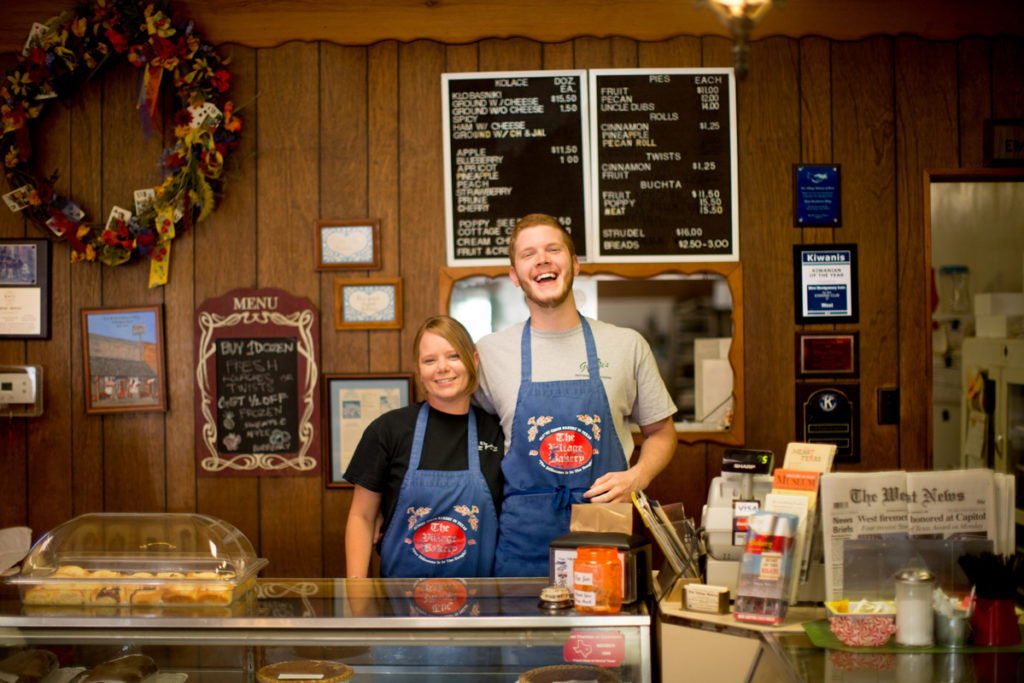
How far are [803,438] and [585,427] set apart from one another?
4.65 ft

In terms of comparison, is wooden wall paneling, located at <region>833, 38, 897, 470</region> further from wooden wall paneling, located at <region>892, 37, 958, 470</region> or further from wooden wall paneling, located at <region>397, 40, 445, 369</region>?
wooden wall paneling, located at <region>397, 40, 445, 369</region>

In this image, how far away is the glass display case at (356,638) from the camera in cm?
188

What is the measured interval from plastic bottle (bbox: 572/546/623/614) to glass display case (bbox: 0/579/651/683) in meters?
0.03

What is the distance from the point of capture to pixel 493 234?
3775mm

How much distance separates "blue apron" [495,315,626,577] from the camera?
2.65 meters

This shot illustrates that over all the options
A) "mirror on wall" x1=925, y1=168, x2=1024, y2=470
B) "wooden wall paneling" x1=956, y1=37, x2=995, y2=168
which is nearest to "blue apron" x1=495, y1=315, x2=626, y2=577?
"wooden wall paneling" x1=956, y1=37, x2=995, y2=168

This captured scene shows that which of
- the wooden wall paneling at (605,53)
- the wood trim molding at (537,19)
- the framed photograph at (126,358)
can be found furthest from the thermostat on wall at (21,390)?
the wooden wall paneling at (605,53)

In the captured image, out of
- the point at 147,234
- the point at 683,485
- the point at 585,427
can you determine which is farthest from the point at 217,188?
the point at 683,485

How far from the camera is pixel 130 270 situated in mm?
3859

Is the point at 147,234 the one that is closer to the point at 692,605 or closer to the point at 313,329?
the point at 313,329

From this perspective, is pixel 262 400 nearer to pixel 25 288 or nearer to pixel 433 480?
pixel 25 288

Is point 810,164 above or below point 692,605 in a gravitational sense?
above

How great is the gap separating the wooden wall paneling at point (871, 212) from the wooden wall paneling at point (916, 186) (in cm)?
3

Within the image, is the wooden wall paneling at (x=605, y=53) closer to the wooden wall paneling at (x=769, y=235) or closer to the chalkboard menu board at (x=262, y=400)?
the wooden wall paneling at (x=769, y=235)
